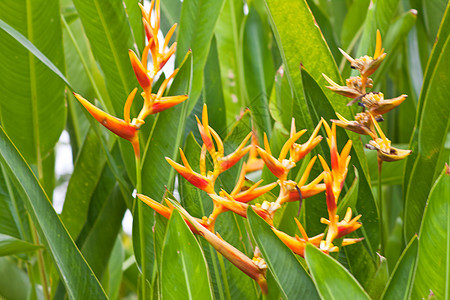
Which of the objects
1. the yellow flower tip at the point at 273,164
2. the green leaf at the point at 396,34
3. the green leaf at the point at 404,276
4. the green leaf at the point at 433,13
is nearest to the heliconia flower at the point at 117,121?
the yellow flower tip at the point at 273,164

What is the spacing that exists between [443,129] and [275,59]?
559mm

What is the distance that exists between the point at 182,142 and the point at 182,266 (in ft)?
0.95

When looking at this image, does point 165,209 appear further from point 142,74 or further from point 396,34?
point 396,34

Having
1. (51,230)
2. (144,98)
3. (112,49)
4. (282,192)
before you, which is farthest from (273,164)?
(112,49)

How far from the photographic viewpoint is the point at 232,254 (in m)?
0.33

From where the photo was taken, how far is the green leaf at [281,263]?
33 cm

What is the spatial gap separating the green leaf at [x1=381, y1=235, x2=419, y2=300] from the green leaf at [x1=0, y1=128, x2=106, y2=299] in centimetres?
28

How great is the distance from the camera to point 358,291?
317 millimetres

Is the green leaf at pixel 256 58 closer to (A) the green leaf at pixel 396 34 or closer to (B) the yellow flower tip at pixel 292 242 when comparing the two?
(A) the green leaf at pixel 396 34

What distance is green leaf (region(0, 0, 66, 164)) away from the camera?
2.07 ft

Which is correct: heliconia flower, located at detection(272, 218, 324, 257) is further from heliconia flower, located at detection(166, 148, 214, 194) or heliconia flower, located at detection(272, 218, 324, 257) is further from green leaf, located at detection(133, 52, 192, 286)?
green leaf, located at detection(133, 52, 192, 286)

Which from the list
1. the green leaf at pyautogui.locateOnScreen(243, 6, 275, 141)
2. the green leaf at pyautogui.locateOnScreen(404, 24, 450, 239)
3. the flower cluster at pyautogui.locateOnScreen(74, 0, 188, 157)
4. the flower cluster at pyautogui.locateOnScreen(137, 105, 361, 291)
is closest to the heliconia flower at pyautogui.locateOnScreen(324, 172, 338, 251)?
the flower cluster at pyautogui.locateOnScreen(137, 105, 361, 291)

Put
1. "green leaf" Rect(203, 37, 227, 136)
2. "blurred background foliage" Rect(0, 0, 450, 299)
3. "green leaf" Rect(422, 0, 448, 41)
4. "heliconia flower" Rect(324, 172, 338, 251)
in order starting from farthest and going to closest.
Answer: "green leaf" Rect(422, 0, 448, 41) < "green leaf" Rect(203, 37, 227, 136) < "blurred background foliage" Rect(0, 0, 450, 299) < "heliconia flower" Rect(324, 172, 338, 251)

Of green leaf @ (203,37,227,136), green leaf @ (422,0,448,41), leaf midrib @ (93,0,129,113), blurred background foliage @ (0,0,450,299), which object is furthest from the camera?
green leaf @ (422,0,448,41)
